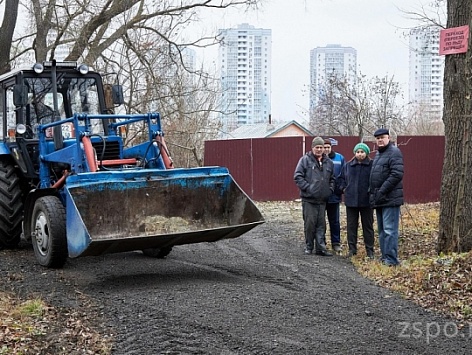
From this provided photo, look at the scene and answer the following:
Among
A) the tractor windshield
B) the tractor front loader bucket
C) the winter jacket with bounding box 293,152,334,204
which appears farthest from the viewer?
the tractor windshield

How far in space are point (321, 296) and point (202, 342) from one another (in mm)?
1877

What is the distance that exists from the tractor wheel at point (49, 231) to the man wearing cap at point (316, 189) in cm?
335

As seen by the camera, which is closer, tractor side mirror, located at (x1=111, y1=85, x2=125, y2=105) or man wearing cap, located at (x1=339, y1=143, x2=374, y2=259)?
man wearing cap, located at (x1=339, y1=143, x2=374, y2=259)

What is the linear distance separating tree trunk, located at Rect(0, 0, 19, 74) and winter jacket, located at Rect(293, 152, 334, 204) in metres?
12.1

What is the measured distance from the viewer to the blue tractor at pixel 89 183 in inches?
301

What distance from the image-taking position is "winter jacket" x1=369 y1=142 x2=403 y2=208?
8.62 metres

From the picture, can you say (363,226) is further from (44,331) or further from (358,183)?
(44,331)

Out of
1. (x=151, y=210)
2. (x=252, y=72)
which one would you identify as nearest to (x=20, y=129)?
(x=151, y=210)

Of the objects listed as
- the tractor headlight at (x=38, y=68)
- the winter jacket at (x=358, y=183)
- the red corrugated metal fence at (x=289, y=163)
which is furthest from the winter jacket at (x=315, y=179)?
the red corrugated metal fence at (x=289, y=163)

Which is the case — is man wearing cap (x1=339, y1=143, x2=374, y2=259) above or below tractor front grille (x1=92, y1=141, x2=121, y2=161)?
below

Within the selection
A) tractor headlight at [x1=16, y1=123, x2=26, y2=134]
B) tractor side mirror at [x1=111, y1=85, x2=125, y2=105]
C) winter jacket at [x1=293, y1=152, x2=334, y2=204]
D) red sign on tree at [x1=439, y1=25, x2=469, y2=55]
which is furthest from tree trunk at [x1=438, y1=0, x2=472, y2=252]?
tractor headlight at [x1=16, y1=123, x2=26, y2=134]

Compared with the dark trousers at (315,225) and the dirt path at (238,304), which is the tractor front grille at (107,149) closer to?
the dirt path at (238,304)

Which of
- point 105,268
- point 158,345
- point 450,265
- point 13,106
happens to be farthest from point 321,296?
point 13,106

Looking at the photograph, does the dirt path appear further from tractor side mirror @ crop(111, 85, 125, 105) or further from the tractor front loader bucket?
tractor side mirror @ crop(111, 85, 125, 105)
